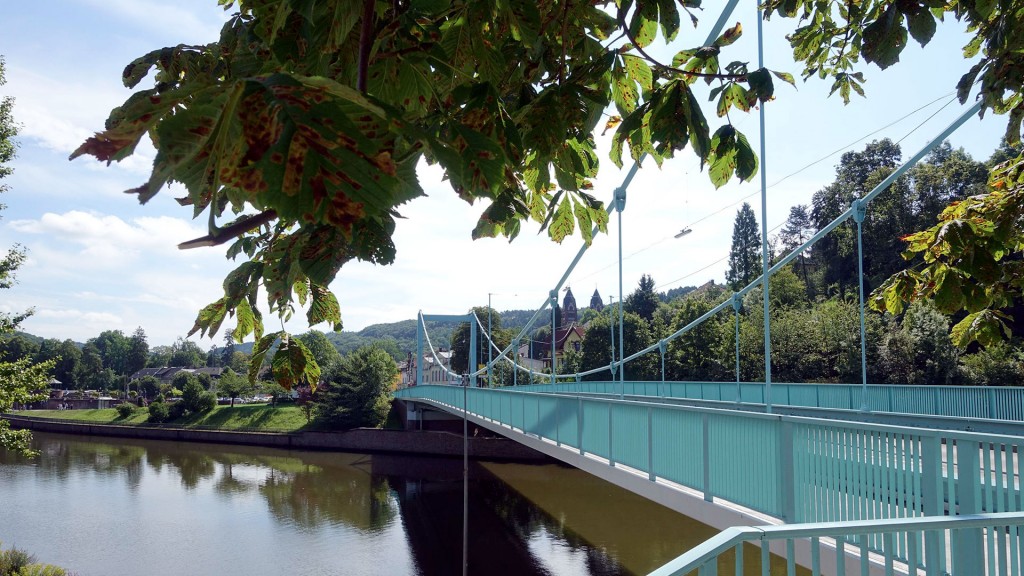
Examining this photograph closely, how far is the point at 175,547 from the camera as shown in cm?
1989

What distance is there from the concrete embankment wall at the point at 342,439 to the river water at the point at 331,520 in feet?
3.53

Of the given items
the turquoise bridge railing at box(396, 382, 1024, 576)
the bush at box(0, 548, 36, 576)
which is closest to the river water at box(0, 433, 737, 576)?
the bush at box(0, 548, 36, 576)

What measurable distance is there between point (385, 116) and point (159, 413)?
184 ft

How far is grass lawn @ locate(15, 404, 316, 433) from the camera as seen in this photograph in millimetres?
45969

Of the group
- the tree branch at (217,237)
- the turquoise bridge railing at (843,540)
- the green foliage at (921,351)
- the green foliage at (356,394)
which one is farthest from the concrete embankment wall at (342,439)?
the tree branch at (217,237)

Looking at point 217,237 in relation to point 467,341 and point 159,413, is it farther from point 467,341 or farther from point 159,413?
point 467,341

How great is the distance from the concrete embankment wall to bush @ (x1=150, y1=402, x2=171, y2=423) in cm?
171

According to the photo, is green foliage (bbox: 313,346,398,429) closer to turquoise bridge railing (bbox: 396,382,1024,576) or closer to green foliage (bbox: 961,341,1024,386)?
green foliage (bbox: 961,341,1024,386)

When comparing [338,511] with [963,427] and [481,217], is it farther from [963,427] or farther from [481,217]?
[481,217]

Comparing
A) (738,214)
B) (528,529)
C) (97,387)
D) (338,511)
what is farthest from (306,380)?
(97,387)

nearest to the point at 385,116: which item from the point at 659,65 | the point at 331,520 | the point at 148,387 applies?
the point at 659,65

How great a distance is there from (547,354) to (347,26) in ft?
272

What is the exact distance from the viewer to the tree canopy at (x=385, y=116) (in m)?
0.75

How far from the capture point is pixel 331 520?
23.0m
